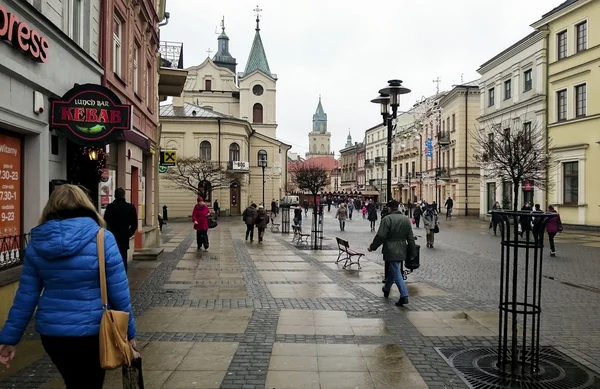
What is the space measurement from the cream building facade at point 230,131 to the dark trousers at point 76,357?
43783 mm

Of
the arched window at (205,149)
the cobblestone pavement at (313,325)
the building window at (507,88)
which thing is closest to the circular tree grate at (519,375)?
the cobblestone pavement at (313,325)

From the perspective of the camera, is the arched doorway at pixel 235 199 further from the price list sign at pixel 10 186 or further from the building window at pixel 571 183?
the price list sign at pixel 10 186

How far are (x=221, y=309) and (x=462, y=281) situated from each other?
5899 mm

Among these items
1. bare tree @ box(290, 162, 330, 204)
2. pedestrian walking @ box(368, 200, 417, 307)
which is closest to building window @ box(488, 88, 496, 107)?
bare tree @ box(290, 162, 330, 204)

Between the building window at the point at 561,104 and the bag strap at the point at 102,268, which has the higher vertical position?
the building window at the point at 561,104

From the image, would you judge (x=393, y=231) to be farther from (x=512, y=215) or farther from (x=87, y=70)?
(x=87, y=70)

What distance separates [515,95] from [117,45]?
3048cm

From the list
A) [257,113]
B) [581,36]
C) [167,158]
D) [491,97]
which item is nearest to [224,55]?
[257,113]

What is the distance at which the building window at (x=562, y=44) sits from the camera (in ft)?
101

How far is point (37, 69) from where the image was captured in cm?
769

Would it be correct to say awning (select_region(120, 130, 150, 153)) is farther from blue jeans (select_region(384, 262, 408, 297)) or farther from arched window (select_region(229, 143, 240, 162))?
arched window (select_region(229, 143, 240, 162))

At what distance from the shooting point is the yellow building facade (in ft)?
92.4

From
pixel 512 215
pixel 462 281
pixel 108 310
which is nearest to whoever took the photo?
pixel 108 310

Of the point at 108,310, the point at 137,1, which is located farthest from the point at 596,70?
the point at 108,310
